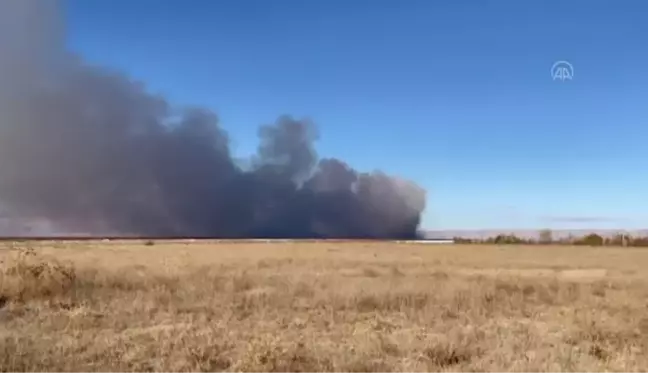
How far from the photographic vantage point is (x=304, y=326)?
560 inches

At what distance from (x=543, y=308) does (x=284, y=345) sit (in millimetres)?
9675

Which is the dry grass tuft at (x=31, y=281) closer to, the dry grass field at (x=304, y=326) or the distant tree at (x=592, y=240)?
the dry grass field at (x=304, y=326)

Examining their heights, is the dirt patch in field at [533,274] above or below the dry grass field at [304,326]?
above

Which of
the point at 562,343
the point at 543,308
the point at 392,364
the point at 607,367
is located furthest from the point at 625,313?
the point at 392,364

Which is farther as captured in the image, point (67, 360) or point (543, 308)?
point (543, 308)

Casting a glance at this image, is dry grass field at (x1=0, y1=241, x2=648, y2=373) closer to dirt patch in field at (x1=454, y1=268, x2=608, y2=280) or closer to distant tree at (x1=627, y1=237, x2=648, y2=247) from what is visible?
dirt patch in field at (x1=454, y1=268, x2=608, y2=280)

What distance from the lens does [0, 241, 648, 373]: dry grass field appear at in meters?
10.3

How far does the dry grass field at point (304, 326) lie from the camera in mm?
10258

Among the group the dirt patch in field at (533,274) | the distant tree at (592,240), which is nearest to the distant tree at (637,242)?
the distant tree at (592,240)

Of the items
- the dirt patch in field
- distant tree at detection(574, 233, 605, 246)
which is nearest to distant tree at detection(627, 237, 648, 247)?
distant tree at detection(574, 233, 605, 246)

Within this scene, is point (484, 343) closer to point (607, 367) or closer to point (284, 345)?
point (607, 367)

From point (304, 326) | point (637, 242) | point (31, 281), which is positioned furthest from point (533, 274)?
point (637, 242)

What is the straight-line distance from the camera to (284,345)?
36.4 feet

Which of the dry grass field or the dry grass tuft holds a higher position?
the dry grass tuft
